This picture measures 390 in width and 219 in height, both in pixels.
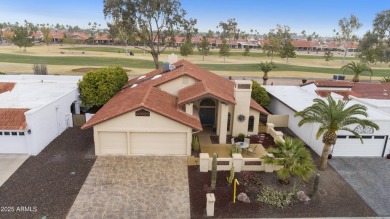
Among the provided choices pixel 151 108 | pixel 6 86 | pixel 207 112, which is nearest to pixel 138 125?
pixel 151 108


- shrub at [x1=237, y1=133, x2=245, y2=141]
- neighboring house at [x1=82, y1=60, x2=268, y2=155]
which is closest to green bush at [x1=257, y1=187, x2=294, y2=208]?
neighboring house at [x1=82, y1=60, x2=268, y2=155]

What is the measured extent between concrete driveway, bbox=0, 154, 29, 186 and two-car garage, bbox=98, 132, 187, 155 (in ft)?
17.3

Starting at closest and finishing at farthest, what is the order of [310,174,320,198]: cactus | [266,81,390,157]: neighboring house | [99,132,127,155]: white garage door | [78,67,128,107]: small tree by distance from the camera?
[310,174,320,198]: cactus, [99,132,127,155]: white garage door, [266,81,390,157]: neighboring house, [78,67,128,107]: small tree

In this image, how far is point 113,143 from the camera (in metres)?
20.4

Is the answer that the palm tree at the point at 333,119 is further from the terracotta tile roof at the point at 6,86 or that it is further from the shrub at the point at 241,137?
the terracotta tile roof at the point at 6,86

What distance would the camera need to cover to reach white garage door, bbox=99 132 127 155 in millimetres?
20219

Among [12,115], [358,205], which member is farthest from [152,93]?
[358,205]

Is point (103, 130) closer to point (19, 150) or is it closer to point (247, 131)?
point (19, 150)

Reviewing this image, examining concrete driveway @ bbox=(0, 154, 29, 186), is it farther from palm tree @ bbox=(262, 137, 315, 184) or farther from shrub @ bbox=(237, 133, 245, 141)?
shrub @ bbox=(237, 133, 245, 141)

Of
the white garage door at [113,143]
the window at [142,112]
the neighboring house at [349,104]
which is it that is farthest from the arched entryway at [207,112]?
the white garage door at [113,143]

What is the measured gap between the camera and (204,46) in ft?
299

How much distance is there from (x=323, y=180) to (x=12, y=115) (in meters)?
21.7

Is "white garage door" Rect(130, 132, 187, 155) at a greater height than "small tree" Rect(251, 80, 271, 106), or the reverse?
"small tree" Rect(251, 80, 271, 106)

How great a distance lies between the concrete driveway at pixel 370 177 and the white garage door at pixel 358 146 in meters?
0.46
